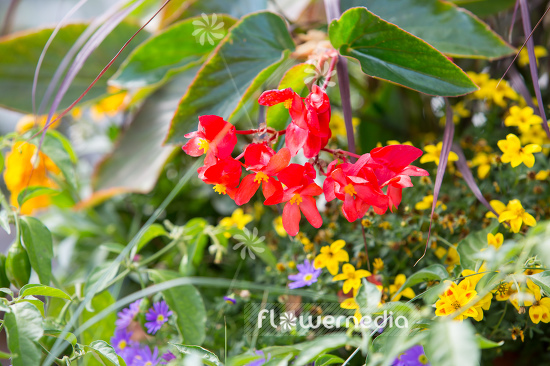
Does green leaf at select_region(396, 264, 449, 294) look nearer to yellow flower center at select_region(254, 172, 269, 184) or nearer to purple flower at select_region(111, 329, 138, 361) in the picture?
yellow flower center at select_region(254, 172, 269, 184)

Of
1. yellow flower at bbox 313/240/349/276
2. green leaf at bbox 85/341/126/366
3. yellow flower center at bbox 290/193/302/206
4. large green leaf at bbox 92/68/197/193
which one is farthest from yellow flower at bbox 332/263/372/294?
large green leaf at bbox 92/68/197/193

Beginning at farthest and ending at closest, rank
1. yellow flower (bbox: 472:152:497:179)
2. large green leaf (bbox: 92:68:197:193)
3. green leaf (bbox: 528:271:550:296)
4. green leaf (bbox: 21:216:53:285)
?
1. large green leaf (bbox: 92:68:197:193)
2. yellow flower (bbox: 472:152:497:179)
3. green leaf (bbox: 21:216:53:285)
4. green leaf (bbox: 528:271:550:296)

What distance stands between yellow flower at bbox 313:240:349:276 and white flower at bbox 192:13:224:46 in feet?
1.09

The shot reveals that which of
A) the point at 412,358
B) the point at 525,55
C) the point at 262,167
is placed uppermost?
the point at 262,167

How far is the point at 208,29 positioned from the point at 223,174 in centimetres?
31

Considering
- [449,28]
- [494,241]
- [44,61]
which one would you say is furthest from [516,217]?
[44,61]

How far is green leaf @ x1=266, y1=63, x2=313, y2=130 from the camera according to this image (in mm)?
453

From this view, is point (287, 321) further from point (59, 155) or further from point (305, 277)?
point (59, 155)

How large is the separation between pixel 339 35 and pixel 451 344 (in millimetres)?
334

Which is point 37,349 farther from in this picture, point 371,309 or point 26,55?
point 26,55

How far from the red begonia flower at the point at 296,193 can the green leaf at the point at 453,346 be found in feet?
0.53

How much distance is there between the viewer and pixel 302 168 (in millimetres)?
385

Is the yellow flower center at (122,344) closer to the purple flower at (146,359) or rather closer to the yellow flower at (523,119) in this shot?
the purple flower at (146,359)

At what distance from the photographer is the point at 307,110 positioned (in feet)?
1.24
